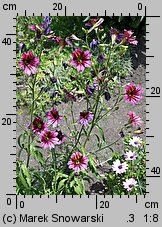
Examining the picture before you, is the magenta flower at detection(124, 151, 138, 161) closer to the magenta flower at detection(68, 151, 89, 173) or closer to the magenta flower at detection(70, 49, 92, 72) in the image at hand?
the magenta flower at detection(68, 151, 89, 173)

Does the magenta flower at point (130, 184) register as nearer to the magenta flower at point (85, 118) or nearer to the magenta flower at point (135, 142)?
the magenta flower at point (135, 142)

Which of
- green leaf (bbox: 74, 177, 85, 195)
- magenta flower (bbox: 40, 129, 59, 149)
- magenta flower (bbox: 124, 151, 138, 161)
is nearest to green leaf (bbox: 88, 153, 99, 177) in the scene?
green leaf (bbox: 74, 177, 85, 195)

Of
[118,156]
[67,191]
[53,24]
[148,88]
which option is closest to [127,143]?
[118,156]

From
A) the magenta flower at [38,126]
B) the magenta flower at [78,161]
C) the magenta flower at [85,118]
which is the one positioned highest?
the magenta flower at [85,118]

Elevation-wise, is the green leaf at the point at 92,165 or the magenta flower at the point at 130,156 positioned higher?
the magenta flower at the point at 130,156

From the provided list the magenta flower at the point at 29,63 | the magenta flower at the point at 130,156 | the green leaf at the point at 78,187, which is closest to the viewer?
the magenta flower at the point at 29,63

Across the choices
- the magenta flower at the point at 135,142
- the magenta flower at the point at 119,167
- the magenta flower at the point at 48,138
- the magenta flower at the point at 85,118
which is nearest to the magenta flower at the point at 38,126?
the magenta flower at the point at 48,138

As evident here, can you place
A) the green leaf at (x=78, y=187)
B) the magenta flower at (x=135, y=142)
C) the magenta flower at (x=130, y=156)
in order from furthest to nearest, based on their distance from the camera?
1. the magenta flower at (x=135, y=142)
2. the magenta flower at (x=130, y=156)
3. the green leaf at (x=78, y=187)

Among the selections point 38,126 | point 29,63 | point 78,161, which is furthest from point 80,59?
point 78,161

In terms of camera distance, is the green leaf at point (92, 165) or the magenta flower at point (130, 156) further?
the magenta flower at point (130, 156)
